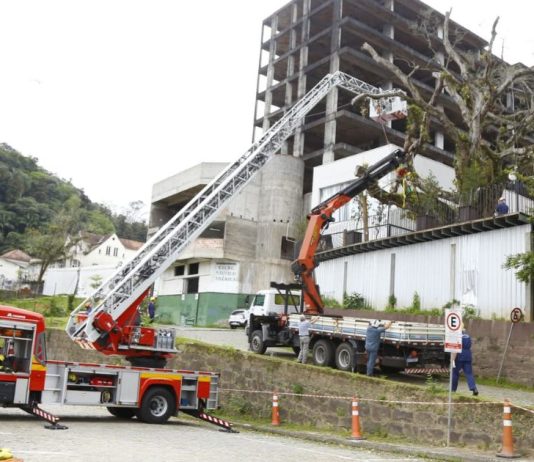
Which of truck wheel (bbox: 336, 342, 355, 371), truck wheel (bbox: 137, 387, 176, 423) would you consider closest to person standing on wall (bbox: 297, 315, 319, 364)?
truck wheel (bbox: 336, 342, 355, 371)

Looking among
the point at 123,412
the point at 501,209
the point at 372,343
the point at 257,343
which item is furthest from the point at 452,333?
the point at 501,209

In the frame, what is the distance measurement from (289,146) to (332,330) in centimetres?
4358

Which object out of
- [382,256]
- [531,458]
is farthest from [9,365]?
[382,256]

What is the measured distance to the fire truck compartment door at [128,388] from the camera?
47.9ft

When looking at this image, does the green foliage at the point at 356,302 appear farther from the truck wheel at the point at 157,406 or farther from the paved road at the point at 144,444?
the truck wheel at the point at 157,406

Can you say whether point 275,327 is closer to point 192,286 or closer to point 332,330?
point 332,330

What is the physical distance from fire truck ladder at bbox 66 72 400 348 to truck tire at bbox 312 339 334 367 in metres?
5.49

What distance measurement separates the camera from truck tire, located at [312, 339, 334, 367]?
58.7 ft

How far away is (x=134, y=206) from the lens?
136000 mm

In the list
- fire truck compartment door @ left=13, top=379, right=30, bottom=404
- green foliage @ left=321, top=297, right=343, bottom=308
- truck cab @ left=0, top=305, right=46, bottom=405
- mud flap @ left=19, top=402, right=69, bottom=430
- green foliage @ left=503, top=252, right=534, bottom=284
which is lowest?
mud flap @ left=19, top=402, right=69, bottom=430

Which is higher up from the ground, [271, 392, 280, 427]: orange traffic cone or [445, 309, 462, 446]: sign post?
[445, 309, 462, 446]: sign post

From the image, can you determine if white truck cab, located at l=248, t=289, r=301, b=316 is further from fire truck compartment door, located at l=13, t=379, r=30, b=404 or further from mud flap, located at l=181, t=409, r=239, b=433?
fire truck compartment door, located at l=13, t=379, r=30, b=404

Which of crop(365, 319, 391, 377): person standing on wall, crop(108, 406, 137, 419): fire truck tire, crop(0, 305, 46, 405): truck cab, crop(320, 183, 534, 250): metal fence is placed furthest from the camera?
crop(320, 183, 534, 250): metal fence

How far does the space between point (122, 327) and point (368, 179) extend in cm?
984
